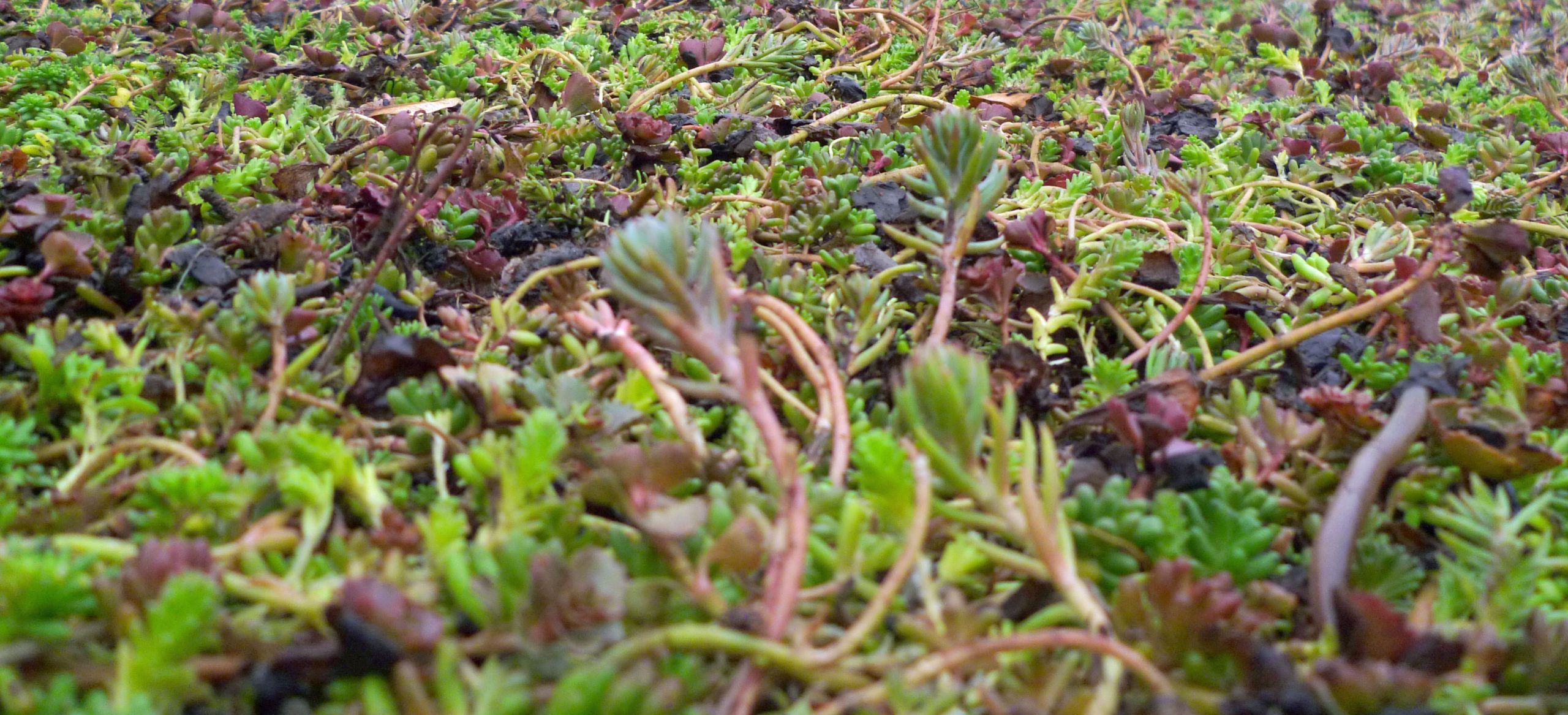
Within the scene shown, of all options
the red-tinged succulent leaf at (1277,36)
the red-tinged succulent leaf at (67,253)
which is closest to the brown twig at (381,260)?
the red-tinged succulent leaf at (67,253)

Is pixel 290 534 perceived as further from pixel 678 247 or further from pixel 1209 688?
pixel 1209 688

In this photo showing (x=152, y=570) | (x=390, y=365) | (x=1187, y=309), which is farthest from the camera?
(x=1187, y=309)

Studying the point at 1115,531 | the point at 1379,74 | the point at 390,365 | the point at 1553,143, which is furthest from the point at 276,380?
the point at 1379,74

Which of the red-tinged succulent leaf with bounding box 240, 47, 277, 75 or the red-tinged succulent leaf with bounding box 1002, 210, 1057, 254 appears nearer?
the red-tinged succulent leaf with bounding box 1002, 210, 1057, 254

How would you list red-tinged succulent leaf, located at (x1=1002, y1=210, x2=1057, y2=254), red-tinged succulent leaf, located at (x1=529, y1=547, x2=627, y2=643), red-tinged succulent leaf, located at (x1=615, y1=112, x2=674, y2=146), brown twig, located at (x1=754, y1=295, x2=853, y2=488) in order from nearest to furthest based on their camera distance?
red-tinged succulent leaf, located at (x1=529, y1=547, x2=627, y2=643)
brown twig, located at (x1=754, y1=295, x2=853, y2=488)
red-tinged succulent leaf, located at (x1=1002, y1=210, x2=1057, y2=254)
red-tinged succulent leaf, located at (x1=615, y1=112, x2=674, y2=146)

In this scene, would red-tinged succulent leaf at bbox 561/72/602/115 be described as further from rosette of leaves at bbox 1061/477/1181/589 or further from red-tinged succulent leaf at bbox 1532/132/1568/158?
red-tinged succulent leaf at bbox 1532/132/1568/158

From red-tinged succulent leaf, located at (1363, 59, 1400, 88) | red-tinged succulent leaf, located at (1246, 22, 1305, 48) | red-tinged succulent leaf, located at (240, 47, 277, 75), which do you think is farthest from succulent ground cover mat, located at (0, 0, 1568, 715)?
red-tinged succulent leaf, located at (1246, 22, 1305, 48)

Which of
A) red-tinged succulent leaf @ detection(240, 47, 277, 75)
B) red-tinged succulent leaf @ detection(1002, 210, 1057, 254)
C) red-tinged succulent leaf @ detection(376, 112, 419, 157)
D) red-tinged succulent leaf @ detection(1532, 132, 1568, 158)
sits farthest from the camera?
red-tinged succulent leaf @ detection(240, 47, 277, 75)

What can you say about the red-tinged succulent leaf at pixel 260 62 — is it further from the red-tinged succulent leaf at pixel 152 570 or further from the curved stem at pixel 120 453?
the red-tinged succulent leaf at pixel 152 570

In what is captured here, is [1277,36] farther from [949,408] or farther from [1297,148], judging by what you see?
[949,408]
